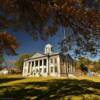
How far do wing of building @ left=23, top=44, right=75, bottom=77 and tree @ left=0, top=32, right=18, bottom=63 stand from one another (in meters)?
36.4

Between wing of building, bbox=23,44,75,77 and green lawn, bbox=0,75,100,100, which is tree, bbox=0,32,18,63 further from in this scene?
wing of building, bbox=23,44,75,77

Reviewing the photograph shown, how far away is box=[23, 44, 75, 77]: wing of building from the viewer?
6406 cm

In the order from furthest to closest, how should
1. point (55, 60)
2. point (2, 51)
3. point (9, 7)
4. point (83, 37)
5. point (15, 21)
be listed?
1. point (55, 60)
2. point (2, 51)
3. point (15, 21)
4. point (83, 37)
5. point (9, 7)

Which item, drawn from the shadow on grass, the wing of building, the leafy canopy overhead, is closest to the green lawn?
the shadow on grass

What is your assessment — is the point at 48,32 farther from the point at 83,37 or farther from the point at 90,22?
the point at 90,22

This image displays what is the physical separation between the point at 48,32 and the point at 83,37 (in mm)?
2342

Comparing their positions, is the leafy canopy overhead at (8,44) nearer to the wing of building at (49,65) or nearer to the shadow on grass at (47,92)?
the shadow on grass at (47,92)

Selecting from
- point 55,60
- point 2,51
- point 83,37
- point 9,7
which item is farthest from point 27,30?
point 55,60

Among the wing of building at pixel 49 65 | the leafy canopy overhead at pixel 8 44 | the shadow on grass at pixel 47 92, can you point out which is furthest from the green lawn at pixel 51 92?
the wing of building at pixel 49 65

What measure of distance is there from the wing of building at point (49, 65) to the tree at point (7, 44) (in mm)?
36426

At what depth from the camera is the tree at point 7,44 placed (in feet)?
72.3

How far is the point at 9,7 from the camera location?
34.3 ft

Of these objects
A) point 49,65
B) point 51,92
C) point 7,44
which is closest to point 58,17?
point 51,92

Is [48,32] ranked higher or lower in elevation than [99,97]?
higher
